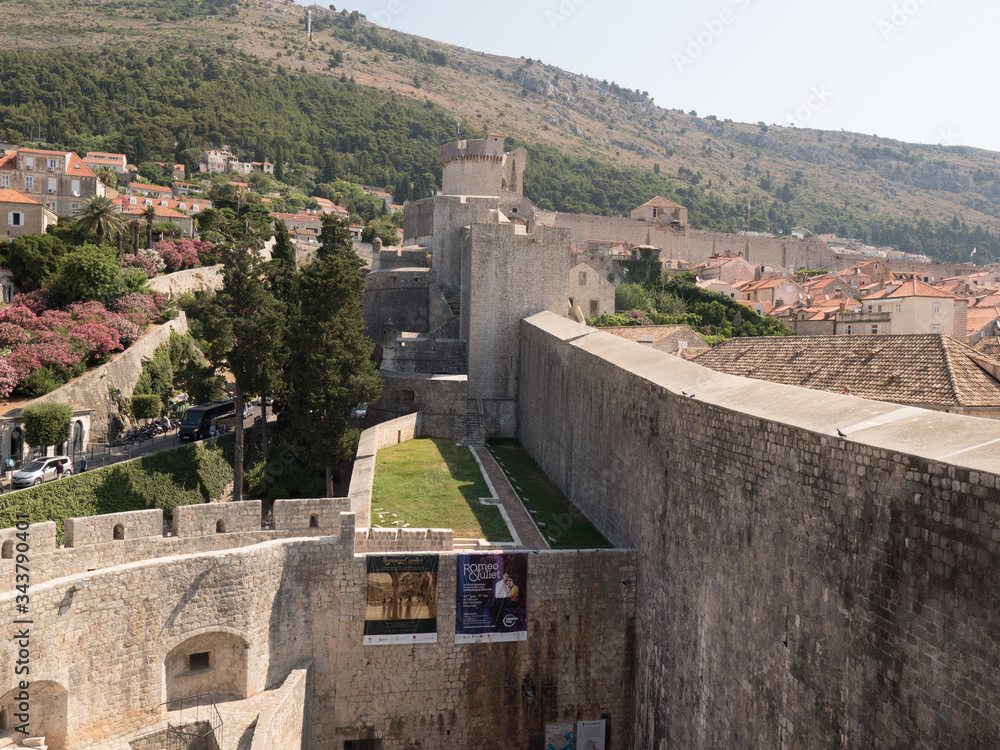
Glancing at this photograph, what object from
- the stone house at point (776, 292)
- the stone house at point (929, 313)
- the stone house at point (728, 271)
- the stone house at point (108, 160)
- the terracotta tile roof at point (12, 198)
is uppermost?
the stone house at point (108, 160)

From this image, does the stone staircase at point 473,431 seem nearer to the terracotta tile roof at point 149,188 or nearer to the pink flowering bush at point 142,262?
the pink flowering bush at point 142,262

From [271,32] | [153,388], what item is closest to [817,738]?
[153,388]

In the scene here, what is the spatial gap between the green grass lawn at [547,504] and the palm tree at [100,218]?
21.8 metres

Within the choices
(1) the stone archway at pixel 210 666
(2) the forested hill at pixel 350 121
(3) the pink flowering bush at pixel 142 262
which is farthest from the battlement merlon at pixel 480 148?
(2) the forested hill at pixel 350 121

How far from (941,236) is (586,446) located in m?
161

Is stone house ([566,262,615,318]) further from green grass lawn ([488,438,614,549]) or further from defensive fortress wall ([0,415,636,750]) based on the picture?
defensive fortress wall ([0,415,636,750])

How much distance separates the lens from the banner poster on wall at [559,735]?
40.7 feet

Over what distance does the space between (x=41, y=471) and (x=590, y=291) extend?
25047 mm

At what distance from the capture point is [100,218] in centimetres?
3384

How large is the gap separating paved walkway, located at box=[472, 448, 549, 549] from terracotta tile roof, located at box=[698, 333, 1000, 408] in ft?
22.3

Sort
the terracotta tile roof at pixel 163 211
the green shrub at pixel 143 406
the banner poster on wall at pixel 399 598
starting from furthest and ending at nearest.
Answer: the terracotta tile roof at pixel 163 211
the green shrub at pixel 143 406
the banner poster on wall at pixel 399 598

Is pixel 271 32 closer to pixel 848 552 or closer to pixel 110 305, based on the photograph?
pixel 110 305

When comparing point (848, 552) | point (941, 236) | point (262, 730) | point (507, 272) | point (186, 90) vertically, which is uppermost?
point (186, 90)

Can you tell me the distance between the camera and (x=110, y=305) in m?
29.1
